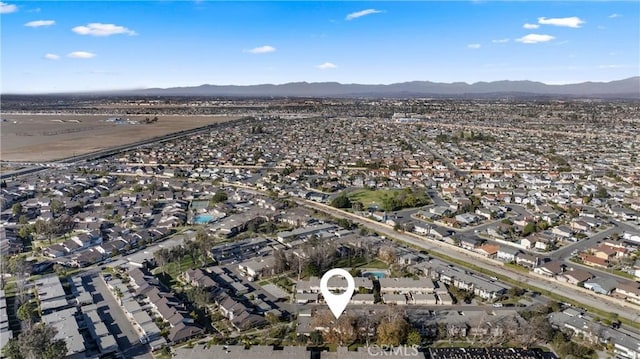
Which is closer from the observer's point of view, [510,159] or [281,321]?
[281,321]

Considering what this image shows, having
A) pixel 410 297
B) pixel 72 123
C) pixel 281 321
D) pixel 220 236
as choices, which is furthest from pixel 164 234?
pixel 72 123

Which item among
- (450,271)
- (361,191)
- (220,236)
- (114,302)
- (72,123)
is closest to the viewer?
(114,302)

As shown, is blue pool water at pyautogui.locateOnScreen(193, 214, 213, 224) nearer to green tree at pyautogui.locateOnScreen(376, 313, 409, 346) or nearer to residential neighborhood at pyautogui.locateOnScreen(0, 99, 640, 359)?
residential neighborhood at pyautogui.locateOnScreen(0, 99, 640, 359)

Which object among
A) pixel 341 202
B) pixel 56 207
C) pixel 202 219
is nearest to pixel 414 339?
pixel 341 202

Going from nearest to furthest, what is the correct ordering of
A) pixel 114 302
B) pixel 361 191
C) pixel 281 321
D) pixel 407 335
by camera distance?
pixel 407 335 → pixel 281 321 → pixel 114 302 → pixel 361 191

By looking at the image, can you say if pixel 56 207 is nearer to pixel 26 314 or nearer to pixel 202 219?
pixel 202 219

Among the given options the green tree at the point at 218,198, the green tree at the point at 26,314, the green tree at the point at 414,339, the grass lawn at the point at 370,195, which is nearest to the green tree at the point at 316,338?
the green tree at the point at 414,339

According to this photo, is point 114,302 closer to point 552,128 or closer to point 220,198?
point 220,198
